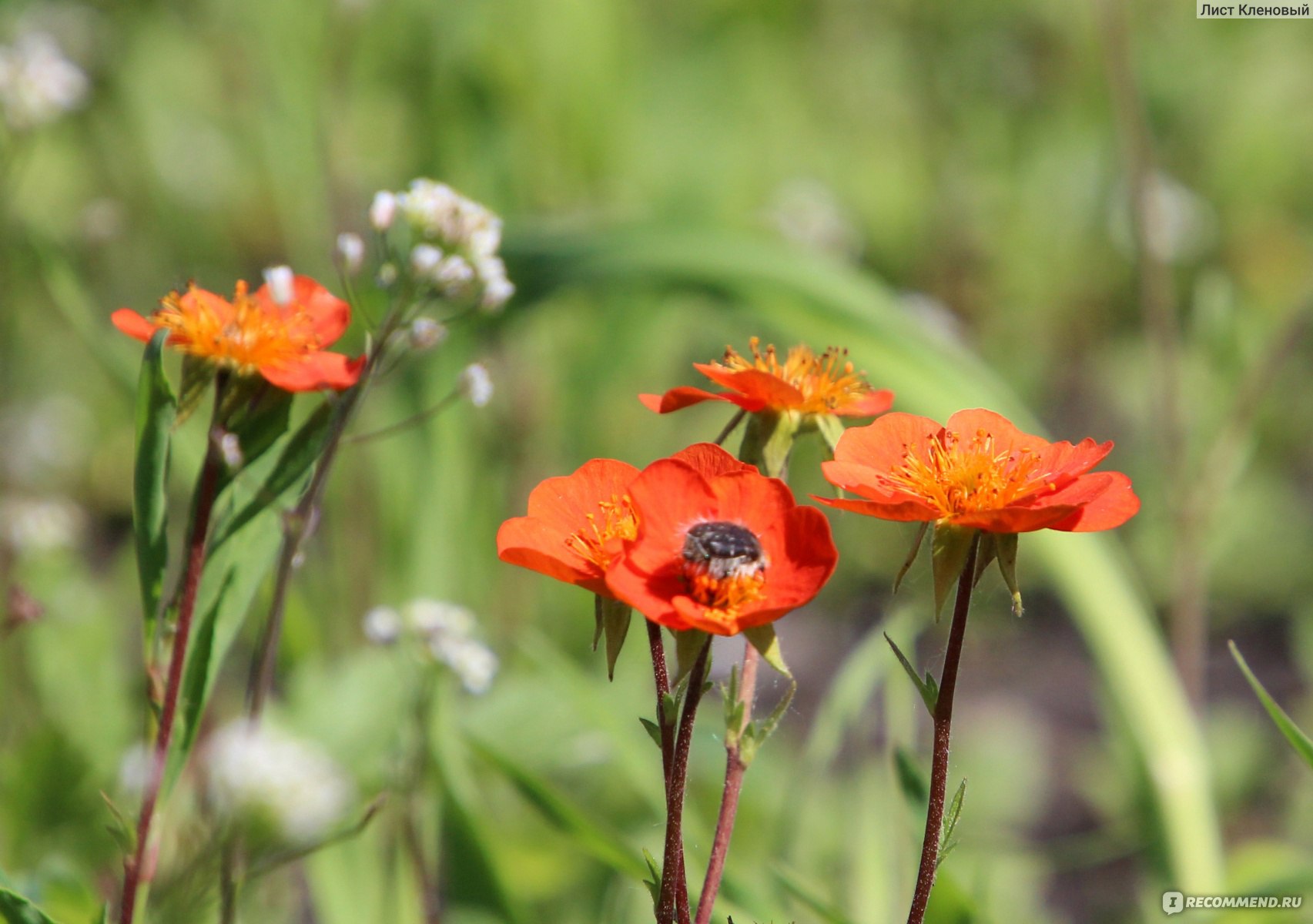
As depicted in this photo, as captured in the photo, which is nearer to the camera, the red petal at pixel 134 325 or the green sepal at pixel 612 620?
the green sepal at pixel 612 620

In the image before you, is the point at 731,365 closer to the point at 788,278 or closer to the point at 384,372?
the point at 384,372

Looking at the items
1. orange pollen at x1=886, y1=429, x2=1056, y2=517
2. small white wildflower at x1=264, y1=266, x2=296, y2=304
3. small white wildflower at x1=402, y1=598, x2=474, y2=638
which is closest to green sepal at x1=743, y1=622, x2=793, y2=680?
orange pollen at x1=886, y1=429, x2=1056, y2=517

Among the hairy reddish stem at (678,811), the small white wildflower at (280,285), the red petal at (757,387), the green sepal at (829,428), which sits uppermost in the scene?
the green sepal at (829,428)

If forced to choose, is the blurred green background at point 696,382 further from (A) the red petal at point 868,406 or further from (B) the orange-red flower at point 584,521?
(B) the orange-red flower at point 584,521

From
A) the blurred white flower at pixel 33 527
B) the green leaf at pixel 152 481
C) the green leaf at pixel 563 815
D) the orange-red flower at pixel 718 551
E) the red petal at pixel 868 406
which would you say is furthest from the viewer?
the blurred white flower at pixel 33 527

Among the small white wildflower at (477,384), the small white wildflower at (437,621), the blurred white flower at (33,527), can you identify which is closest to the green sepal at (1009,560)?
the small white wildflower at (477,384)

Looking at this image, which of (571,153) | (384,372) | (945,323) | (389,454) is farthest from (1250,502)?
(384,372)

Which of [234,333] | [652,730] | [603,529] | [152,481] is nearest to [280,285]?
[234,333]
